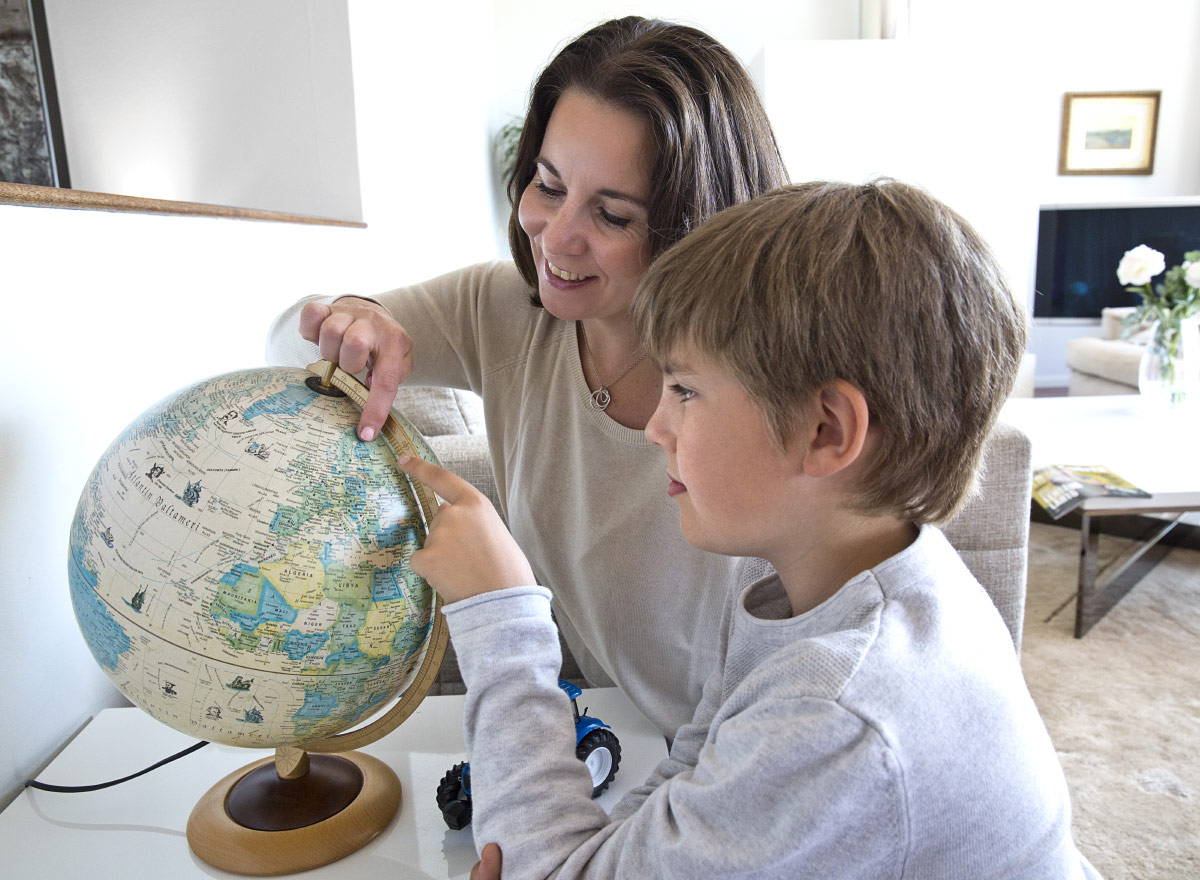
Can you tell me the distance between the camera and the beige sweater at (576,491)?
3.59 ft

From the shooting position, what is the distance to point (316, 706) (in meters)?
0.80

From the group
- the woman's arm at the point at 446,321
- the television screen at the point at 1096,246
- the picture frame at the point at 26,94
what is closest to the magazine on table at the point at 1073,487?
the woman's arm at the point at 446,321

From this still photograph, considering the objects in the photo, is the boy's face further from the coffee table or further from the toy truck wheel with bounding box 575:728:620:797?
the coffee table

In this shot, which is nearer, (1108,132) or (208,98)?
A: (208,98)

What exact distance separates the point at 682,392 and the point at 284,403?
35 centimetres

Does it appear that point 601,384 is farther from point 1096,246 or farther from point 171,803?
point 1096,246

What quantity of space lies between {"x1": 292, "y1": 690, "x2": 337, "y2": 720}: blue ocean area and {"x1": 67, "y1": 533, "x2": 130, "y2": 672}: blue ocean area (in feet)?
0.49

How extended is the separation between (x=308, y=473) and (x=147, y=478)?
0.13 m

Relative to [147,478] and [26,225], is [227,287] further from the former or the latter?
[147,478]

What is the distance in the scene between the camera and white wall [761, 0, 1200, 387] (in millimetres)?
5184

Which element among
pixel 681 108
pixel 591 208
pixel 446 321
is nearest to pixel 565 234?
pixel 591 208

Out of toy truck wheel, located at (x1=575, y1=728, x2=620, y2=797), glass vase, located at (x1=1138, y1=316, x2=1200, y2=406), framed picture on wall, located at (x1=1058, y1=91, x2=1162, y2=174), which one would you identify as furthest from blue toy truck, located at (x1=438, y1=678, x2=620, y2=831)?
framed picture on wall, located at (x1=1058, y1=91, x2=1162, y2=174)

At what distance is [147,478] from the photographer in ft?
2.51

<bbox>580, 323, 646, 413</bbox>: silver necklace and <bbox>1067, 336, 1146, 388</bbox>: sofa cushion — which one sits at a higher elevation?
<bbox>580, 323, 646, 413</bbox>: silver necklace
